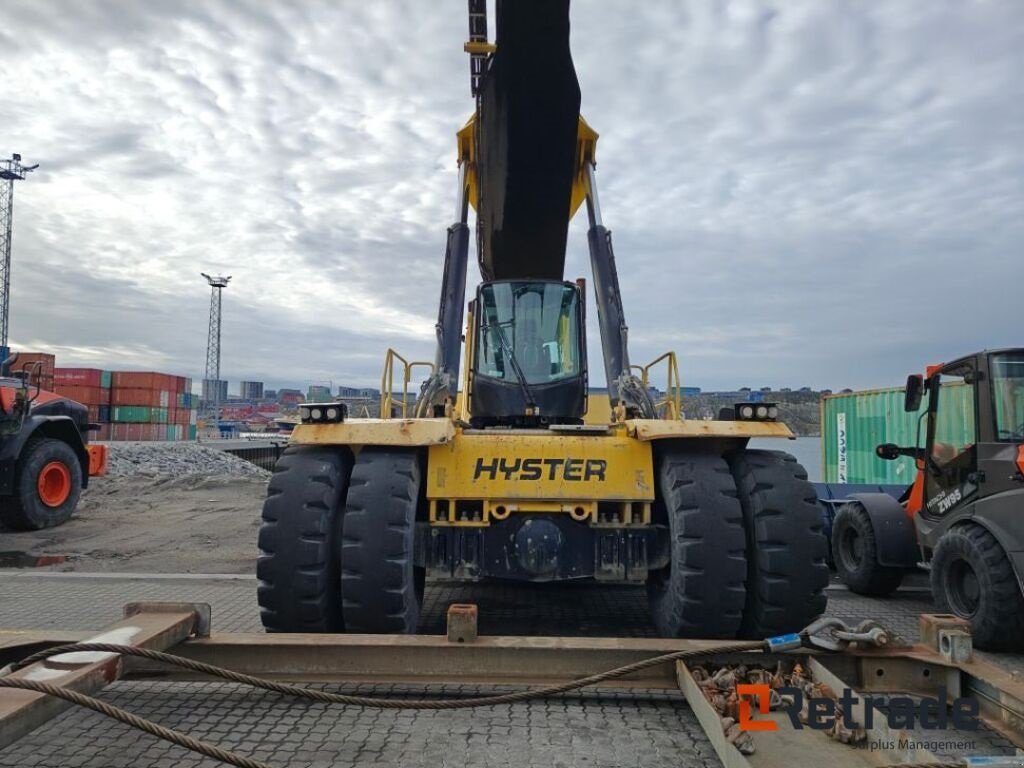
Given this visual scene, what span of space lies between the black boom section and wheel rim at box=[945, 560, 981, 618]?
3944 millimetres

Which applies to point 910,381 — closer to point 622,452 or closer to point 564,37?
point 622,452

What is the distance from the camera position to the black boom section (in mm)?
4449

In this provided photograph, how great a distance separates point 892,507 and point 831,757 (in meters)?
4.95

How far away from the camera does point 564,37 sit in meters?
4.47

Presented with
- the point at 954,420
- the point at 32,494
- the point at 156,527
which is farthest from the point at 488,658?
the point at 32,494

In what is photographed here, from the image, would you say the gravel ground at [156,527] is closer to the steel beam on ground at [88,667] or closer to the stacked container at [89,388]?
the steel beam on ground at [88,667]

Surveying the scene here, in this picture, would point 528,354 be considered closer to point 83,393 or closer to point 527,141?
point 527,141

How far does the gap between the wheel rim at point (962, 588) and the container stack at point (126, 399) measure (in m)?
40.3

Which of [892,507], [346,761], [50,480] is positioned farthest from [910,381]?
[50,480]

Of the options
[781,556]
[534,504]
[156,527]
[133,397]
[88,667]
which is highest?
[133,397]

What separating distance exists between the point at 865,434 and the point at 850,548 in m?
7.94

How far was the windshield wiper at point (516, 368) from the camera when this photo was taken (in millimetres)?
5629

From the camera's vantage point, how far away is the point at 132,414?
1551 inches

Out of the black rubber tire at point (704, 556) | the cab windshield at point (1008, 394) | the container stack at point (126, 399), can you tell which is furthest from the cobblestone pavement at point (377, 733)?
the container stack at point (126, 399)
